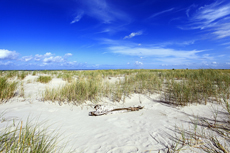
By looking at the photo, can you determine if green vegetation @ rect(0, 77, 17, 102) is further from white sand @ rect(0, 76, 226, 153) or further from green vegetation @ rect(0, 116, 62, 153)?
green vegetation @ rect(0, 116, 62, 153)

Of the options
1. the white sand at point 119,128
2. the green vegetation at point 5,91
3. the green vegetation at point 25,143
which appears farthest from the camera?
the green vegetation at point 5,91

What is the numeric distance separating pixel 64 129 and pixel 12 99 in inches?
144

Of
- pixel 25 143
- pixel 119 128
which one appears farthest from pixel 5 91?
pixel 119 128

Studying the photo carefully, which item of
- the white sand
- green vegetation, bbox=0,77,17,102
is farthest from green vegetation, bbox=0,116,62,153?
green vegetation, bbox=0,77,17,102

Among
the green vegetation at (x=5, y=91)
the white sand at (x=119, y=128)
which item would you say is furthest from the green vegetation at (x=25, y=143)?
the green vegetation at (x=5, y=91)

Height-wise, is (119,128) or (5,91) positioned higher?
(5,91)

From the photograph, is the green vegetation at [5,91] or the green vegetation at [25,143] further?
the green vegetation at [5,91]

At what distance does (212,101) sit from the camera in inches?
163

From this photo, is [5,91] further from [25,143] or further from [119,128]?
[119,128]

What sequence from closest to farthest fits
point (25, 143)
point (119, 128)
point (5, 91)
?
point (25, 143)
point (119, 128)
point (5, 91)

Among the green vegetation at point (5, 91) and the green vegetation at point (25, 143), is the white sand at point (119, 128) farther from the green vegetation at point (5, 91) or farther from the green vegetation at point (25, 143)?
the green vegetation at point (5, 91)

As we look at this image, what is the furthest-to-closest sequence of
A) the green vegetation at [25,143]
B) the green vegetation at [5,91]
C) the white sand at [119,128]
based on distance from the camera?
the green vegetation at [5,91]
the white sand at [119,128]
the green vegetation at [25,143]

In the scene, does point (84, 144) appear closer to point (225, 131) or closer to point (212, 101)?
point (225, 131)

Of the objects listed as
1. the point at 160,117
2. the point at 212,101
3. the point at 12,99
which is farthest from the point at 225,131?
the point at 12,99
